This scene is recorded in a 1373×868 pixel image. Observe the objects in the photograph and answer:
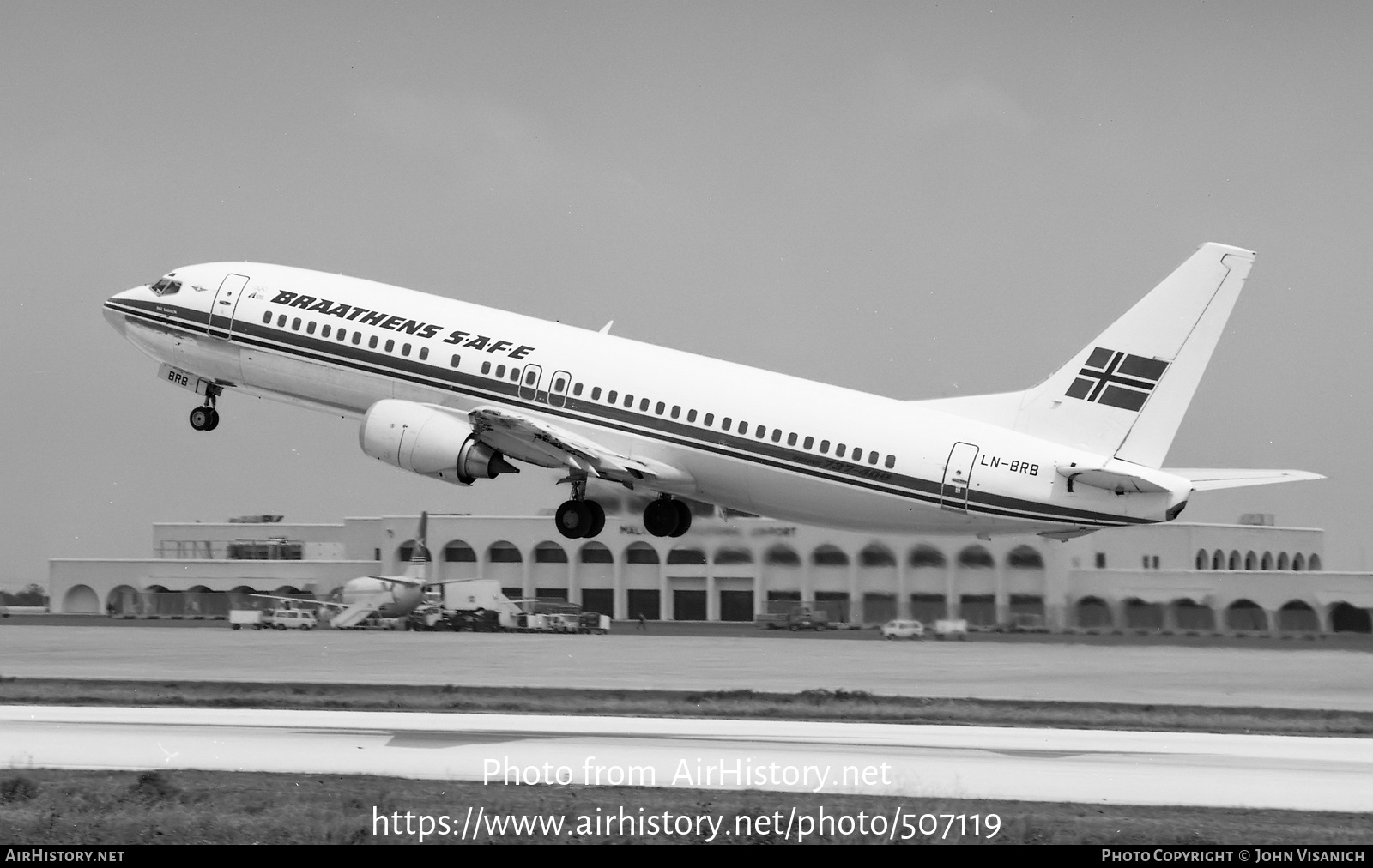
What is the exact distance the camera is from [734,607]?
60.4m

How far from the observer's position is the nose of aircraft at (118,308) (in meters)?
52.7

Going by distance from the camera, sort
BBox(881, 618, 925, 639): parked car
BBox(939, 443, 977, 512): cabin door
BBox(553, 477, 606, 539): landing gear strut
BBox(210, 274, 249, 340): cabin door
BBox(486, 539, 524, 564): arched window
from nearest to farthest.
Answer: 1. BBox(939, 443, 977, 512): cabin door
2. BBox(553, 477, 606, 539): landing gear strut
3. BBox(210, 274, 249, 340): cabin door
4. BBox(881, 618, 925, 639): parked car
5. BBox(486, 539, 524, 564): arched window

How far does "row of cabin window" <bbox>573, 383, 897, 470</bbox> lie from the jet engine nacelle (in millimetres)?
2804

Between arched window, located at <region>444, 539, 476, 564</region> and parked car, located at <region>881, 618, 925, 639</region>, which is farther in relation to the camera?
arched window, located at <region>444, 539, 476, 564</region>

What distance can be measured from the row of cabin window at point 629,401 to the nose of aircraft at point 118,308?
6.62m

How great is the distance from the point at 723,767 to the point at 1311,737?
16517mm

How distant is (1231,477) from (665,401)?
14.2 metres

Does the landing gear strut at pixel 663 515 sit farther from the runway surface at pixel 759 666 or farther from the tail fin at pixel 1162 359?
the tail fin at pixel 1162 359

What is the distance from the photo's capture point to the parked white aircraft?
4141 centimetres

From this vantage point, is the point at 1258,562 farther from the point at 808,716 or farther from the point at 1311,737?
the point at 808,716

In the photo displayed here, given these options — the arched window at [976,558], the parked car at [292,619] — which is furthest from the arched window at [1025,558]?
the parked car at [292,619]

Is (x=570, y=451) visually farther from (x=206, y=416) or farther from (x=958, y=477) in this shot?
(x=206, y=416)

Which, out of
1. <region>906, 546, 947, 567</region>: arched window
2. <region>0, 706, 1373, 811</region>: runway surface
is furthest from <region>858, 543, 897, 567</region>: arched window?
<region>0, 706, 1373, 811</region>: runway surface

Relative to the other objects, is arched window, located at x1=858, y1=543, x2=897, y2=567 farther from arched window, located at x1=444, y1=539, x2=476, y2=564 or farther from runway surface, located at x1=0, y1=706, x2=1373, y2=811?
arched window, located at x1=444, y1=539, x2=476, y2=564
